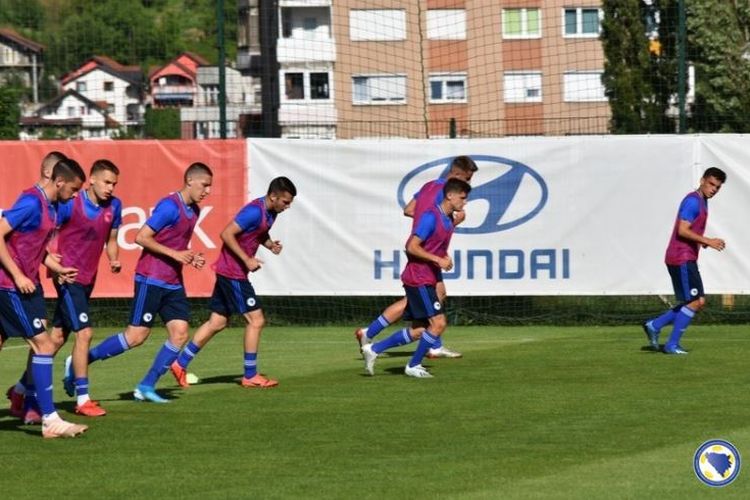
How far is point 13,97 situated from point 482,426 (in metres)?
13.9

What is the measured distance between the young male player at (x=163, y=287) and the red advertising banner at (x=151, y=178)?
6986 millimetres

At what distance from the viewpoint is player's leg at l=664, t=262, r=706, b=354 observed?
52.9 ft

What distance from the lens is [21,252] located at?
10727 millimetres

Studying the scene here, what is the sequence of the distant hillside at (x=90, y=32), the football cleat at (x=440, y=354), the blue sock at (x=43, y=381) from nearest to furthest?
the blue sock at (x=43, y=381) → the football cleat at (x=440, y=354) → the distant hillside at (x=90, y=32)

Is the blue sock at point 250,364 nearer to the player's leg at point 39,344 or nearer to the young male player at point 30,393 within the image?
the young male player at point 30,393

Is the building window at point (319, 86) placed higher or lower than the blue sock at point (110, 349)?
higher

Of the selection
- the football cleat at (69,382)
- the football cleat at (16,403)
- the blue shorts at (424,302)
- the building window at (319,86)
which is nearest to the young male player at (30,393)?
the football cleat at (16,403)

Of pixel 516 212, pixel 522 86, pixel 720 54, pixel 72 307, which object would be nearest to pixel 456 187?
pixel 72 307

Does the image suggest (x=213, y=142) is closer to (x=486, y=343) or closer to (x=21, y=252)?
(x=486, y=343)

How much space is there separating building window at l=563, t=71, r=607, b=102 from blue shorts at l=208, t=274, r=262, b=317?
13.9m

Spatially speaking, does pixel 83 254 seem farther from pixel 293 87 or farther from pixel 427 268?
pixel 293 87

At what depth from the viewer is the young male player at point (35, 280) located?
420 inches

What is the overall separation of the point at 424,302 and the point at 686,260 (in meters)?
3.55

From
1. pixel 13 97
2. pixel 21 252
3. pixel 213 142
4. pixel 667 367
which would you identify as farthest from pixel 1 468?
pixel 13 97
